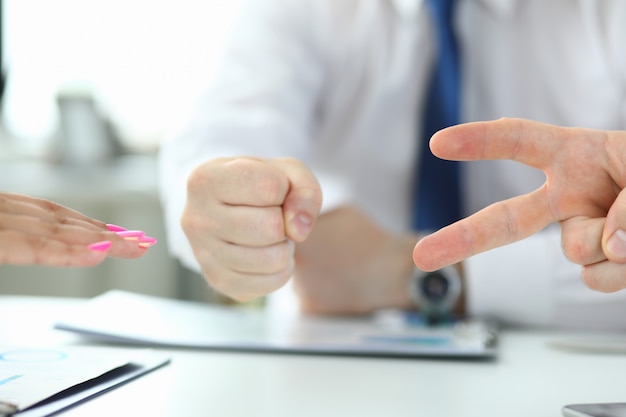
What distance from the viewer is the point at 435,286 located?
0.94 meters

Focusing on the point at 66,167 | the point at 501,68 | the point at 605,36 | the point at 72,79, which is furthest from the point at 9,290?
the point at 605,36

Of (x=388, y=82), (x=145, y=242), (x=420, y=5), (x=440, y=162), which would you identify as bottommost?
(x=145, y=242)

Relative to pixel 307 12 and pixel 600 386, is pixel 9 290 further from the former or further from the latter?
pixel 600 386

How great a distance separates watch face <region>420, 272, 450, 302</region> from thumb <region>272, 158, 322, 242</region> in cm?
37

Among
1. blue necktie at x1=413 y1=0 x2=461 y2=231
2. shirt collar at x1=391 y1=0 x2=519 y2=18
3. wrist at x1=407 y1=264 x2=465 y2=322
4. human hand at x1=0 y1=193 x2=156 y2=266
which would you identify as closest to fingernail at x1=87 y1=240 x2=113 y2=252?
human hand at x1=0 y1=193 x2=156 y2=266

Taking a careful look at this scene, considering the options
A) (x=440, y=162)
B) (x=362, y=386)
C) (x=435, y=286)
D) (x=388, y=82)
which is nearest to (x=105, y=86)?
(x=388, y=82)

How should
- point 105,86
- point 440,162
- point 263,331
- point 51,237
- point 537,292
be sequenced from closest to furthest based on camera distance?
1. point 51,237
2. point 263,331
3. point 537,292
4. point 440,162
5. point 105,86

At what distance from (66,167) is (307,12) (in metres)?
1.46

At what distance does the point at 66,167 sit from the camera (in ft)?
7.88

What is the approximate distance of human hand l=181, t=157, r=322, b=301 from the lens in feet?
1.98

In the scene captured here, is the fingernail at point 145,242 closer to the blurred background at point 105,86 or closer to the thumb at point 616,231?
the thumb at point 616,231

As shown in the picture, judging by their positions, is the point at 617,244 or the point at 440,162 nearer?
the point at 617,244

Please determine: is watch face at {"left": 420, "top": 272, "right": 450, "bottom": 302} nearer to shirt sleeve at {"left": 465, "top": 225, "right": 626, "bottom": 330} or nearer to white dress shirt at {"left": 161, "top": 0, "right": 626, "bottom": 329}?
shirt sleeve at {"left": 465, "top": 225, "right": 626, "bottom": 330}

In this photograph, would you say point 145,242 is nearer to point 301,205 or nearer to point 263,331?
point 301,205
